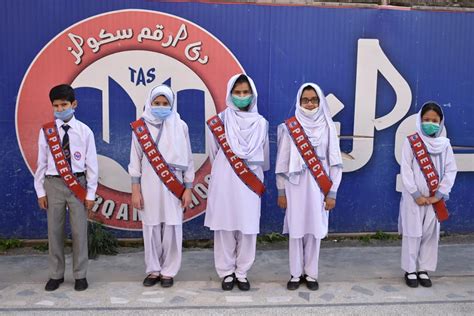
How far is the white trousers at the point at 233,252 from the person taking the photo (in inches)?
175

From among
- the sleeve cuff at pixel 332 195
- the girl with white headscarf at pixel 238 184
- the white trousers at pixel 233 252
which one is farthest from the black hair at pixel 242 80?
the white trousers at pixel 233 252

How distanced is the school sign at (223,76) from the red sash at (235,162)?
117 centimetres

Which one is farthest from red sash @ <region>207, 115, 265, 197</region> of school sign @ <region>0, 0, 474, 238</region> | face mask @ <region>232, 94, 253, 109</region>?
school sign @ <region>0, 0, 474, 238</region>

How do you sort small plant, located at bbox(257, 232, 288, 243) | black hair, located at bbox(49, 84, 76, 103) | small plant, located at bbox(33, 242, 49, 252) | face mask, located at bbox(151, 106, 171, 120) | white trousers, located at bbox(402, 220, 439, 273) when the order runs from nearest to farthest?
black hair, located at bbox(49, 84, 76, 103) < face mask, located at bbox(151, 106, 171, 120) < white trousers, located at bbox(402, 220, 439, 273) < small plant, located at bbox(33, 242, 49, 252) < small plant, located at bbox(257, 232, 288, 243)

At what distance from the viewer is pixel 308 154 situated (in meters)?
4.33

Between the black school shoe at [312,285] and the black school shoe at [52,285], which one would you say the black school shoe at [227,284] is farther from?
the black school shoe at [52,285]

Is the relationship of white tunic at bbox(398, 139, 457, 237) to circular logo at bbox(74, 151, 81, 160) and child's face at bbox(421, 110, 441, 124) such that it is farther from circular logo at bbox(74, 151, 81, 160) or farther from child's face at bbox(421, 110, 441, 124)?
circular logo at bbox(74, 151, 81, 160)

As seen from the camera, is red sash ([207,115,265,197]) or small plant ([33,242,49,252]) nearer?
red sash ([207,115,265,197])

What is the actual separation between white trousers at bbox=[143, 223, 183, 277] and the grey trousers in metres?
0.48

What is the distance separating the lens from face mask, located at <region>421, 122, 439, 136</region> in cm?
439

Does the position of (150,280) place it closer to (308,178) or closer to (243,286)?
(243,286)

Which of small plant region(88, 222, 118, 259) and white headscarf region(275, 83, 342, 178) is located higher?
white headscarf region(275, 83, 342, 178)

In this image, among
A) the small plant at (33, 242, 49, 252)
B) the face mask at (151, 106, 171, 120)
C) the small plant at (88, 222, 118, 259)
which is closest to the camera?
the face mask at (151, 106, 171, 120)

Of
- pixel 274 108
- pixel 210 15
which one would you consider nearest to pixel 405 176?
pixel 274 108
